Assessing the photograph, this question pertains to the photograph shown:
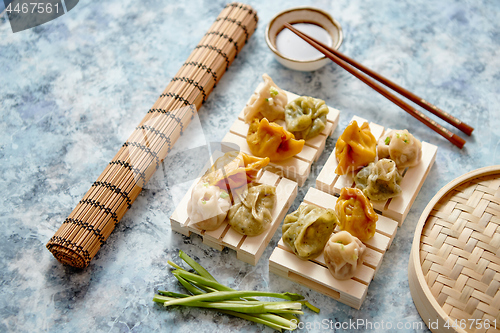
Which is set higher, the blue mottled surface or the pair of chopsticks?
the pair of chopsticks

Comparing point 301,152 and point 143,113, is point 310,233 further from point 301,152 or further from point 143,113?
point 143,113

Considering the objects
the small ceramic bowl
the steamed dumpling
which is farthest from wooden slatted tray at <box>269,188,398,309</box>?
the small ceramic bowl

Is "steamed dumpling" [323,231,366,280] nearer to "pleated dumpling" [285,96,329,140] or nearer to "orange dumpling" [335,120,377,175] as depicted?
"orange dumpling" [335,120,377,175]

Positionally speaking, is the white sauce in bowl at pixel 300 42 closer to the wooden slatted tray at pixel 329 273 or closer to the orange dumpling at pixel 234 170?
the orange dumpling at pixel 234 170

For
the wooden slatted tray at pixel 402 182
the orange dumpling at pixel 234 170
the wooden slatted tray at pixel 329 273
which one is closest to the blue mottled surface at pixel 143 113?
the wooden slatted tray at pixel 329 273

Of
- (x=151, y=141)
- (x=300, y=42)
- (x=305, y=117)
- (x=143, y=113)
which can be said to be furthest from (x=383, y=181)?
(x=143, y=113)

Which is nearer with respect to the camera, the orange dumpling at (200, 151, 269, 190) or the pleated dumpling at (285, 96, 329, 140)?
the orange dumpling at (200, 151, 269, 190)

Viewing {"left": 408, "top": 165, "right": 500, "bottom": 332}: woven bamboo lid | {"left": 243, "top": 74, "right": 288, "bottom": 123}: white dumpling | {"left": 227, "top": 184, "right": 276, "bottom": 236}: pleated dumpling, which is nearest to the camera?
{"left": 408, "top": 165, "right": 500, "bottom": 332}: woven bamboo lid
